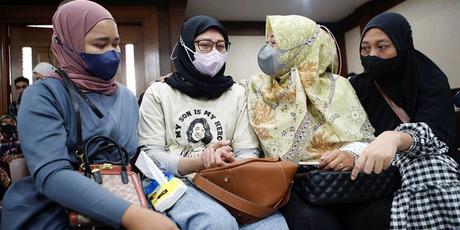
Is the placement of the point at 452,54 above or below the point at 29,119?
above

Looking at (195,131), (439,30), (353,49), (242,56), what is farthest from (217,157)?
(353,49)

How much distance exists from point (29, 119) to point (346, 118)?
1203 mm

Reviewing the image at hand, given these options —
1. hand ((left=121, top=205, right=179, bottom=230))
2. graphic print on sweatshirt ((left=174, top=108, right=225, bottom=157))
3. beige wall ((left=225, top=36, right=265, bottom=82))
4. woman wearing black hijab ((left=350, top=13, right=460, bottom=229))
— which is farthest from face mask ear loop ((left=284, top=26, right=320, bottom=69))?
beige wall ((left=225, top=36, right=265, bottom=82))

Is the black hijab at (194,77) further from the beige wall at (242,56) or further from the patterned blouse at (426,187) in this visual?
the beige wall at (242,56)

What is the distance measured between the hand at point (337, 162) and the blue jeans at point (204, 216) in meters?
0.25

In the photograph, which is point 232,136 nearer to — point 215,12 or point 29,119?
point 29,119

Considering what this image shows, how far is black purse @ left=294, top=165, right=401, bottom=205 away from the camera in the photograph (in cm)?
133

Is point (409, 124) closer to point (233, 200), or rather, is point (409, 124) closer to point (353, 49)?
point (233, 200)

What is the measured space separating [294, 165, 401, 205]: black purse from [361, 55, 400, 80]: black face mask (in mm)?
529

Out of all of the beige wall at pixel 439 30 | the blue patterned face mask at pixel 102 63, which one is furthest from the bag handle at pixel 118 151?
the beige wall at pixel 439 30

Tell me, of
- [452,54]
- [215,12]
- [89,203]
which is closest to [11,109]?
[215,12]

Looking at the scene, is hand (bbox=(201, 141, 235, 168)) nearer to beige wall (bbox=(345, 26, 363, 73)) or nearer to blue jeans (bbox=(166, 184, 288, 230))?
blue jeans (bbox=(166, 184, 288, 230))

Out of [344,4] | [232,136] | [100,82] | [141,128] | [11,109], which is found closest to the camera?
[100,82]

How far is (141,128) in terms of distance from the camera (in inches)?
62.7
